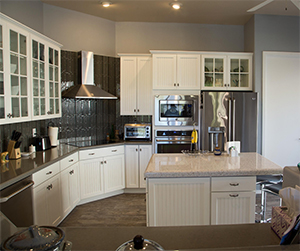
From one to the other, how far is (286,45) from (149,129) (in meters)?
2.90

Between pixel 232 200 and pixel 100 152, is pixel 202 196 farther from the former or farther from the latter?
Answer: pixel 100 152

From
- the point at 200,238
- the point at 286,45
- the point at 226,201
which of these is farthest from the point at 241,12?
the point at 200,238

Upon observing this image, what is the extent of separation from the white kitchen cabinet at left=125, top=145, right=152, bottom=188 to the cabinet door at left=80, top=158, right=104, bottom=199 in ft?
1.72

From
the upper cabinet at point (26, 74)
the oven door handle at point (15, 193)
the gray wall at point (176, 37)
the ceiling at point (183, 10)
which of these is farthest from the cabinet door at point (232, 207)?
the gray wall at point (176, 37)

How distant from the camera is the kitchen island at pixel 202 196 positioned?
8.16ft

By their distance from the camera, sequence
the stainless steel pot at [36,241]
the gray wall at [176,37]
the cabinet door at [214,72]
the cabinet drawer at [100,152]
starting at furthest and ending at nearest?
the gray wall at [176,37]
the cabinet door at [214,72]
the cabinet drawer at [100,152]
the stainless steel pot at [36,241]

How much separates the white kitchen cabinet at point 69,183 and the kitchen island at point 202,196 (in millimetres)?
1426

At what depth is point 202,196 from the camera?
250 cm

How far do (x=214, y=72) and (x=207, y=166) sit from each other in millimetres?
2540

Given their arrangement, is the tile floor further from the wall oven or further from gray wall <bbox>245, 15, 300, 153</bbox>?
gray wall <bbox>245, 15, 300, 153</bbox>

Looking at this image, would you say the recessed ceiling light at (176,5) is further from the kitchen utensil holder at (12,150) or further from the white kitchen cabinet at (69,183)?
the kitchen utensil holder at (12,150)

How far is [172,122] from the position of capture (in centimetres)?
459

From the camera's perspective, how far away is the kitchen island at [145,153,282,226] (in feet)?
8.16

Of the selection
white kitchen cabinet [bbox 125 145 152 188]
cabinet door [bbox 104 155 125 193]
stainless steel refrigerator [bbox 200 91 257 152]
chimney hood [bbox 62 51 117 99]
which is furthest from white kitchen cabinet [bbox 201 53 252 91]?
cabinet door [bbox 104 155 125 193]
